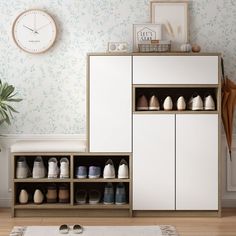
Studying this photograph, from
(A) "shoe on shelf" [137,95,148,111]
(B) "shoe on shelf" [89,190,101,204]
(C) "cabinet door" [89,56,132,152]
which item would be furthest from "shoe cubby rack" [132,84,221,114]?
(B) "shoe on shelf" [89,190,101,204]

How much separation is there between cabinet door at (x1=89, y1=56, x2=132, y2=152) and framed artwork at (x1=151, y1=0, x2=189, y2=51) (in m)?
0.60

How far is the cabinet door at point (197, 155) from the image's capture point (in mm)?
5332

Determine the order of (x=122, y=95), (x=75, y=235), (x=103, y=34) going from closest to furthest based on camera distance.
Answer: (x=75, y=235)
(x=122, y=95)
(x=103, y=34)

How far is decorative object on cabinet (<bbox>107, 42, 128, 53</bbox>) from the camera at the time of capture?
5.42 metres

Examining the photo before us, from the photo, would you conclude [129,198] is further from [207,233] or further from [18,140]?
[18,140]

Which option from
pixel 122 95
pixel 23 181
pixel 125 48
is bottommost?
pixel 23 181

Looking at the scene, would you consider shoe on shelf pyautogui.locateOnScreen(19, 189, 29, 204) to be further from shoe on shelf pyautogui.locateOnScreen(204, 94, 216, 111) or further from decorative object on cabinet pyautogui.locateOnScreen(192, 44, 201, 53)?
decorative object on cabinet pyautogui.locateOnScreen(192, 44, 201, 53)

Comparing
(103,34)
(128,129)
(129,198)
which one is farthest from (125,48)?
(129,198)

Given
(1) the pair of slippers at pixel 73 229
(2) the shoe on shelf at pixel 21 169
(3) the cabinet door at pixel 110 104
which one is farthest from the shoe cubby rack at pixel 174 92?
(1) the pair of slippers at pixel 73 229

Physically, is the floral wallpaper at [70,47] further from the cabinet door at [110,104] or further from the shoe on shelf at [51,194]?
the shoe on shelf at [51,194]

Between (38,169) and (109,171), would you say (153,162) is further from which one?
(38,169)

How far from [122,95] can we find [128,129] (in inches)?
11.9

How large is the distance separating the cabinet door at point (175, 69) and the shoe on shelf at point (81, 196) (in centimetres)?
111

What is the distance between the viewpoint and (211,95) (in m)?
5.56
